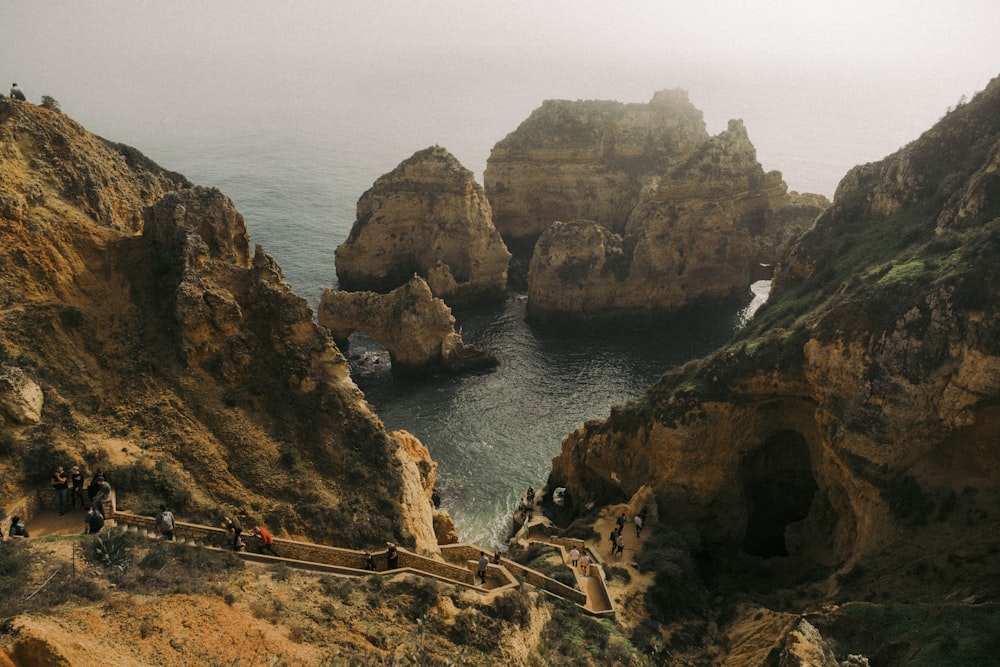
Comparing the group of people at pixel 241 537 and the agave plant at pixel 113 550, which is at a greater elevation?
the agave plant at pixel 113 550

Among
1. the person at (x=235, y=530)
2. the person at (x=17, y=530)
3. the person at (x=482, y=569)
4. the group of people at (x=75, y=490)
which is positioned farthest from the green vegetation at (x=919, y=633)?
the person at (x=17, y=530)

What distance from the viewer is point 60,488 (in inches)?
727

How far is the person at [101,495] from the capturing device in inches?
707

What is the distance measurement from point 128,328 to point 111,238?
4147mm

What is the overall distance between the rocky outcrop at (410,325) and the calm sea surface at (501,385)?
1311mm

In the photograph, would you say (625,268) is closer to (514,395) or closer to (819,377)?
(514,395)

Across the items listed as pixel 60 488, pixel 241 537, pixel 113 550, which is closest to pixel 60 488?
pixel 60 488

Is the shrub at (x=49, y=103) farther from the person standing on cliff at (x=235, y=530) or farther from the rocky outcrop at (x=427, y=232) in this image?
the rocky outcrop at (x=427, y=232)

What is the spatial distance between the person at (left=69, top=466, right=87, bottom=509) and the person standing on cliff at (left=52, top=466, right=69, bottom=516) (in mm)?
121

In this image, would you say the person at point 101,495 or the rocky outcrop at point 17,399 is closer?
the person at point 101,495

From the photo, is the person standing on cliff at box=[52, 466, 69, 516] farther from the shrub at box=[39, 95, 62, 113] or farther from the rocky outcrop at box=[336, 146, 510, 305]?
the rocky outcrop at box=[336, 146, 510, 305]

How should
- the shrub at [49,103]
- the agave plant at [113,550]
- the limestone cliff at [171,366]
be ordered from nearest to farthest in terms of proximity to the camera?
the agave plant at [113,550] → the limestone cliff at [171,366] → the shrub at [49,103]

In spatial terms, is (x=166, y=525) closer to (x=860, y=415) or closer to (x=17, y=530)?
(x=17, y=530)

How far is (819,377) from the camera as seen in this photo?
86.0ft
